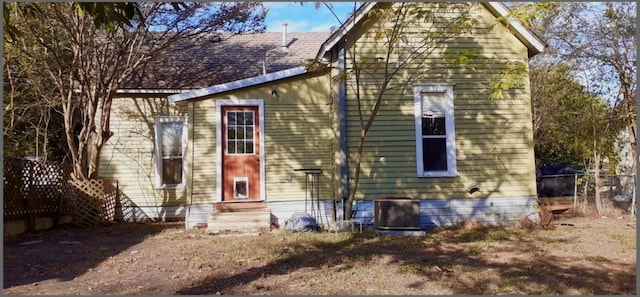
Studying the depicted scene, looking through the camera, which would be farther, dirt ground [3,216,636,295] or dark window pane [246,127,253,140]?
dark window pane [246,127,253,140]

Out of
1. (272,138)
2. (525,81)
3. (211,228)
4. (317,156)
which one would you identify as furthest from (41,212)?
(525,81)

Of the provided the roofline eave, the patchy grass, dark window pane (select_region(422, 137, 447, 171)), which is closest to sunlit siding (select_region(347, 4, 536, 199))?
dark window pane (select_region(422, 137, 447, 171))

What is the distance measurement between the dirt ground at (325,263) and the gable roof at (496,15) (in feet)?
13.3

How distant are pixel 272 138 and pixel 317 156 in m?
1.15

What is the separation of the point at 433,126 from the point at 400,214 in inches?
93.6

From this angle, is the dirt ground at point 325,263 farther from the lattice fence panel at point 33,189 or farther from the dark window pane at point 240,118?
the dark window pane at point 240,118

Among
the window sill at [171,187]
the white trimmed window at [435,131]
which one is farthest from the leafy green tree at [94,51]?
the white trimmed window at [435,131]

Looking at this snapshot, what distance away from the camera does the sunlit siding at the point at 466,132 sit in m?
10.6

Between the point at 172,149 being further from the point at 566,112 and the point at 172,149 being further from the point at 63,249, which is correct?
the point at 566,112

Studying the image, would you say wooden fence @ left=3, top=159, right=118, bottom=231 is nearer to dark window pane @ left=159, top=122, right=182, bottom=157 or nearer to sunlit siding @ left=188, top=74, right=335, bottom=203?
dark window pane @ left=159, top=122, right=182, bottom=157

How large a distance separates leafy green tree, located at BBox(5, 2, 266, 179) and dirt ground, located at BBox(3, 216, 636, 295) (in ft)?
9.34

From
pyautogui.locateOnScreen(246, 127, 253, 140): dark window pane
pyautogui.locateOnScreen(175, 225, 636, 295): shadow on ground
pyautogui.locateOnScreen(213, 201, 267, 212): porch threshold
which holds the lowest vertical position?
pyautogui.locateOnScreen(175, 225, 636, 295): shadow on ground

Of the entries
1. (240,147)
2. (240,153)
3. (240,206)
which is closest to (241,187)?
(240,206)

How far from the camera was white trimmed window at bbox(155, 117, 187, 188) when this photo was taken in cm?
1281
